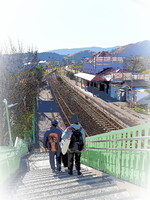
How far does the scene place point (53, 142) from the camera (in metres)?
5.07

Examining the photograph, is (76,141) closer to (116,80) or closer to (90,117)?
(90,117)

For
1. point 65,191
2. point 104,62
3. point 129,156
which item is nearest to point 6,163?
point 65,191

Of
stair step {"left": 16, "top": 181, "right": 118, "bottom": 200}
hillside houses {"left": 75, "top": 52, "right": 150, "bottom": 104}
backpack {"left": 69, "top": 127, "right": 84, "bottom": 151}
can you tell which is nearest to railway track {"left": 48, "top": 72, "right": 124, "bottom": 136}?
hillside houses {"left": 75, "top": 52, "right": 150, "bottom": 104}

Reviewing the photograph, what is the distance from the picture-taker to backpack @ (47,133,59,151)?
5.03 meters

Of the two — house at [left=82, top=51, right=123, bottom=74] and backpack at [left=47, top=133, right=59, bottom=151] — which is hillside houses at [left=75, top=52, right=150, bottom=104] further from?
backpack at [left=47, top=133, right=59, bottom=151]

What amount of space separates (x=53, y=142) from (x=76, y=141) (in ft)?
3.22

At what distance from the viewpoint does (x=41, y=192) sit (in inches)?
126

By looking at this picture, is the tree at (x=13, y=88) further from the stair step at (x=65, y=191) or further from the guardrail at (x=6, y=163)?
the stair step at (x=65, y=191)

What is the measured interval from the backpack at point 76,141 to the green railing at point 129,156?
67 centimetres

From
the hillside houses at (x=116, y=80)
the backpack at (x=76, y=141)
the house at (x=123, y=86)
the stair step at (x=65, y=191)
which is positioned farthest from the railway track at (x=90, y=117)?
the stair step at (x=65, y=191)

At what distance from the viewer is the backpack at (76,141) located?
14.1 ft

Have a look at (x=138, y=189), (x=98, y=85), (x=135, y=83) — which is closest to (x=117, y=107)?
(x=135, y=83)

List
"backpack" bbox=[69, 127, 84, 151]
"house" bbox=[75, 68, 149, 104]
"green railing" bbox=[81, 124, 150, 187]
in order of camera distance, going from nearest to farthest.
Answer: "green railing" bbox=[81, 124, 150, 187] < "backpack" bbox=[69, 127, 84, 151] < "house" bbox=[75, 68, 149, 104]

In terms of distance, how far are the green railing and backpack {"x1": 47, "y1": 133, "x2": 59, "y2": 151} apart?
119 cm
